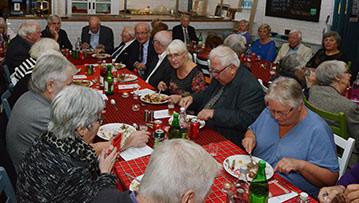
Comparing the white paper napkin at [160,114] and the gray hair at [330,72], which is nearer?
the white paper napkin at [160,114]

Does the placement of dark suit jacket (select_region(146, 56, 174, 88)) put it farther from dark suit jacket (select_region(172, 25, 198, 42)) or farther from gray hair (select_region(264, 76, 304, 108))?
dark suit jacket (select_region(172, 25, 198, 42))

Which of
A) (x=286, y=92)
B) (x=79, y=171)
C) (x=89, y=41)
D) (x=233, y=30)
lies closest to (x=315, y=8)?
(x=233, y=30)

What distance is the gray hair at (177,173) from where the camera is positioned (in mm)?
1331

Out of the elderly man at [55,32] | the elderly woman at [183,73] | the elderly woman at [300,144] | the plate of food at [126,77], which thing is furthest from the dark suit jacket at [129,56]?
the elderly woman at [300,144]

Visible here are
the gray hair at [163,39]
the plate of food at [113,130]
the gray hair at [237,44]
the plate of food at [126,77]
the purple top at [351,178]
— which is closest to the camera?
the purple top at [351,178]

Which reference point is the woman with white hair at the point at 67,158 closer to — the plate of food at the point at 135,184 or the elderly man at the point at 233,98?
the plate of food at the point at 135,184

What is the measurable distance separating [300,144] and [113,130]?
1.26 m

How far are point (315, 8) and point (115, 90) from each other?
514 centimetres

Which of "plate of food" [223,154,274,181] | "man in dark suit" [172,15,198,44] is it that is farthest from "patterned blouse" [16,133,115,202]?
"man in dark suit" [172,15,198,44]

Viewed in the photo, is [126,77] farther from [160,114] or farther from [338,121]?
[338,121]

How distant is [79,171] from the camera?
1786 mm

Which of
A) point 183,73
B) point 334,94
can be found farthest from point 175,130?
point 334,94

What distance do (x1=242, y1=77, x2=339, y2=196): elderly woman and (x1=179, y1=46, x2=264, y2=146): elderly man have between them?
558mm

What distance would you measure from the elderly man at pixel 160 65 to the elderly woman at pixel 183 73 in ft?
1.46
